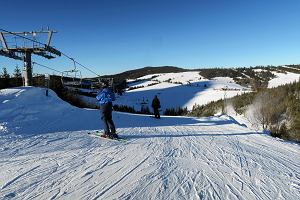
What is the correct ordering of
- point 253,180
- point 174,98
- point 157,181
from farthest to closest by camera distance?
1. point 174,98
2. point 253,180
3. point 157,181

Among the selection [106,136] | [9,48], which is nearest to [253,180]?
[106,136]

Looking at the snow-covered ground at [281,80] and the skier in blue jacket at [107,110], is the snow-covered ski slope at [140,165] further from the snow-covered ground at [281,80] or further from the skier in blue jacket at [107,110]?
the snow-covered ground at [281,80]

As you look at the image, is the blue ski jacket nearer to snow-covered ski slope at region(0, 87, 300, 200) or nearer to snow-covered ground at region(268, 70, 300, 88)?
snow-covered ski slope at region(0, 87, 300, 200)

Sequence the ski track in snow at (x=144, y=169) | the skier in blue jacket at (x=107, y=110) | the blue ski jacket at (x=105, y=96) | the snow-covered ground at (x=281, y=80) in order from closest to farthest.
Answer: the ski track in snow at (x=144, y=169) < the skier in blue jacket at (x=107, y=110) < the blue ski jacket at (x=105, y=96) < the snow-covered ground at (x=281, y=80)

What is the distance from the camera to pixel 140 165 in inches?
290

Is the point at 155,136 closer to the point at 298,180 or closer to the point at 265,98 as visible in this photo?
the point at 298,180

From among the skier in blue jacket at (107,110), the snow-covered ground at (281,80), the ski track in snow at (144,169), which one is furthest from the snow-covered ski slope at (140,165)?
Result: the snow-covered ground at (281,80)

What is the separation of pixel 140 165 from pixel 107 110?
3.72 m

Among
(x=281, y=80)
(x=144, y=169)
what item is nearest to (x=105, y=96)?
(x=144, y=169)

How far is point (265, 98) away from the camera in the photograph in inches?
1013

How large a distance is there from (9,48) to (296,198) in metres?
20.6

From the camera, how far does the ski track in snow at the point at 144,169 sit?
18.6 feet

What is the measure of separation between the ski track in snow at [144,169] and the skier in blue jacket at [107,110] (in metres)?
0.47

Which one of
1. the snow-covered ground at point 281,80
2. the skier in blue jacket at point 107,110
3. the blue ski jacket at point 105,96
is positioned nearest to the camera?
the skier in blue jacket at point 107,110
